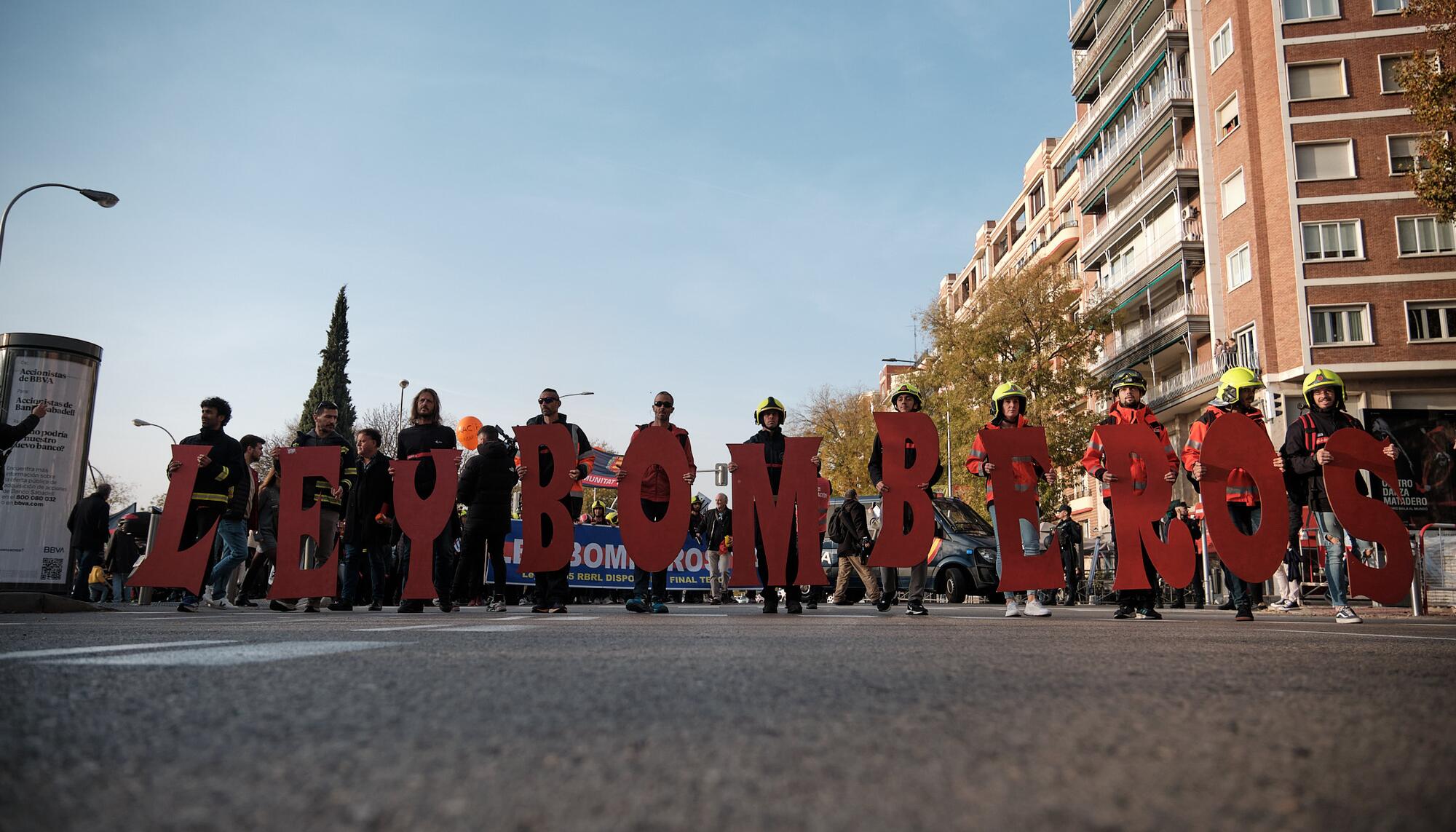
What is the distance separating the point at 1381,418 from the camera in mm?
16500

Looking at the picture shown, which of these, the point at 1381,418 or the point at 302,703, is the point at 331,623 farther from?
the point at 1381,418

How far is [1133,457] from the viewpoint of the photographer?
390 inches

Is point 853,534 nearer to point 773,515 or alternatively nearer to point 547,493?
point 773,515

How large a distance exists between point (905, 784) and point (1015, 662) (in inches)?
92.2

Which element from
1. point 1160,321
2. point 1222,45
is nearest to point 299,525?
point 1160,321

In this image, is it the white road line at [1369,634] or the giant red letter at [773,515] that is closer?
the white road line at [1369,634]

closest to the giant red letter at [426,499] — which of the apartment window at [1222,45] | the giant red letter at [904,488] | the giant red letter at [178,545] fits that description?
the giant red letter at [178,545]

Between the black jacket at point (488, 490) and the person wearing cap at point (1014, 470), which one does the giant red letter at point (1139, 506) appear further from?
the black jacket at point (488, 490)

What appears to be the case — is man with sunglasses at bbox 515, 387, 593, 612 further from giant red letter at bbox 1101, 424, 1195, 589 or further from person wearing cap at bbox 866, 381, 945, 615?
giant red letter at bbox 1101, 424, 1195, 589

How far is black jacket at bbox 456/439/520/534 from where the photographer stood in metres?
10.8

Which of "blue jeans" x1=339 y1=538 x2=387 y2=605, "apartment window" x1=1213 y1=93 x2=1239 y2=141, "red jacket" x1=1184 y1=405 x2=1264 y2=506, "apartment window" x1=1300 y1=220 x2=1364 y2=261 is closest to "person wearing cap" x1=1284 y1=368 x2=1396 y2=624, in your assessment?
"red jacket" x1=1184 y1=405 x2=1264 y2=506

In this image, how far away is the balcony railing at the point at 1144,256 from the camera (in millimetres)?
40219

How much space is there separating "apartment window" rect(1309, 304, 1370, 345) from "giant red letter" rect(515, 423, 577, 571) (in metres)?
31.5

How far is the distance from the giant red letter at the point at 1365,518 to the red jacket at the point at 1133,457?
51.9 inches
